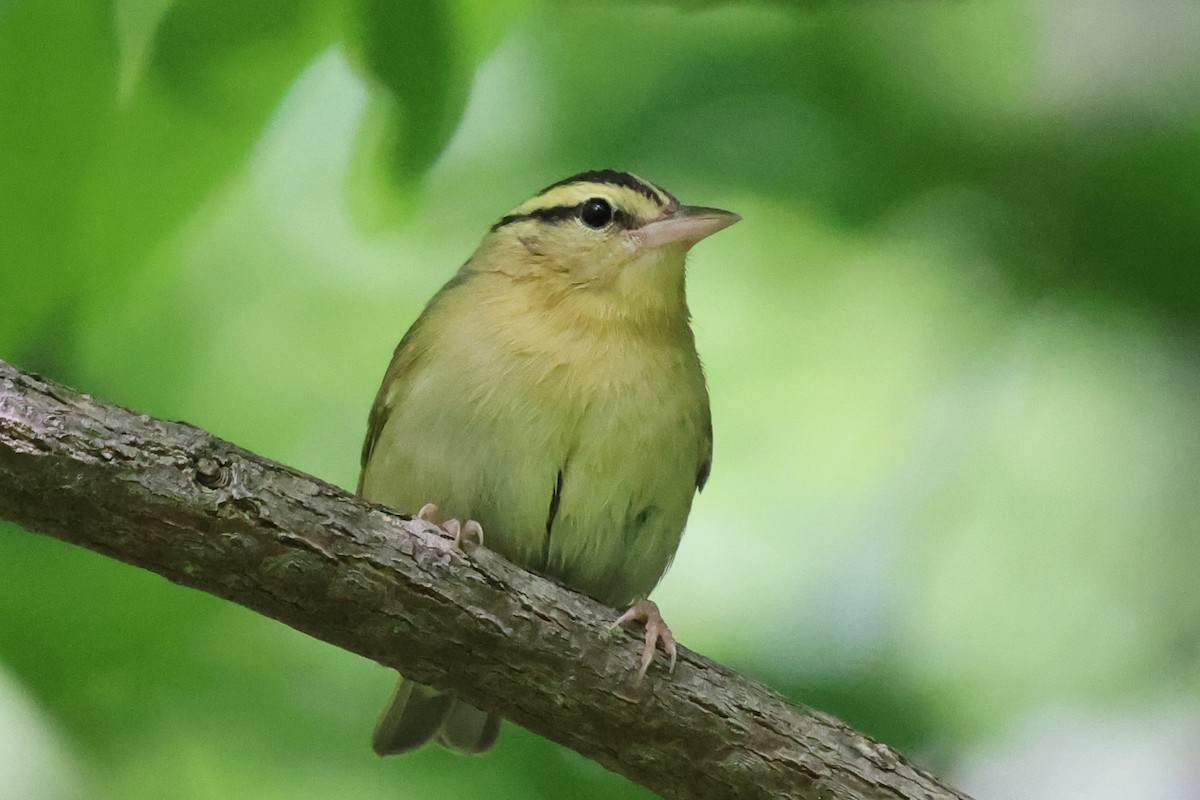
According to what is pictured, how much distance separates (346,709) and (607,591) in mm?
1102

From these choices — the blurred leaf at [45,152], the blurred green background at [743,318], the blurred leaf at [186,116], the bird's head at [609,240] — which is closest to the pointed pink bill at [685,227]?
the bird's head at [609,240]

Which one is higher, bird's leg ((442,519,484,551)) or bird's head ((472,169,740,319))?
bird's head ((472,169,740,319))

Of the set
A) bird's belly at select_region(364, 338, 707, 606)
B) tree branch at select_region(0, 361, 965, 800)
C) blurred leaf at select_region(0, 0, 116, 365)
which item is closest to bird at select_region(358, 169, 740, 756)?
bird's belly at select_region(364, 338, 707, 606)

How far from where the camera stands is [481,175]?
3508 mm

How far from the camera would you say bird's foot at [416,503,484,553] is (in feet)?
7.07

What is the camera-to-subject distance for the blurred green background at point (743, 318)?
3.20 metres

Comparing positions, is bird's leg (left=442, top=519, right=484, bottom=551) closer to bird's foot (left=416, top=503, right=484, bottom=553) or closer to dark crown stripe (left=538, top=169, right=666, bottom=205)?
bird's foot (left=416, top=503, right=484, bottom=553)

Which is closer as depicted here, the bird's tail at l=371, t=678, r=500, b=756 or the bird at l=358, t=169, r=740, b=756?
the bird at l=358, t=169, r=740, b=756

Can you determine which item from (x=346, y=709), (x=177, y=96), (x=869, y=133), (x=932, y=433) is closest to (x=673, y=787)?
(x=346, y=709)

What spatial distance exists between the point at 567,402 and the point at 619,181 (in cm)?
66

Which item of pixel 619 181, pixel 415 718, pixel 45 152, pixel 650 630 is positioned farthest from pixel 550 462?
pixel 45 152

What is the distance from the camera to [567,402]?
254cm

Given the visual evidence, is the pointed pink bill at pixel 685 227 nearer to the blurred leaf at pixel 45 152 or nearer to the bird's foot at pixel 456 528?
the bird's foot at pixel 456 528

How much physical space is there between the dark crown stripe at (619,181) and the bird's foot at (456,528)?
36.1 inches
